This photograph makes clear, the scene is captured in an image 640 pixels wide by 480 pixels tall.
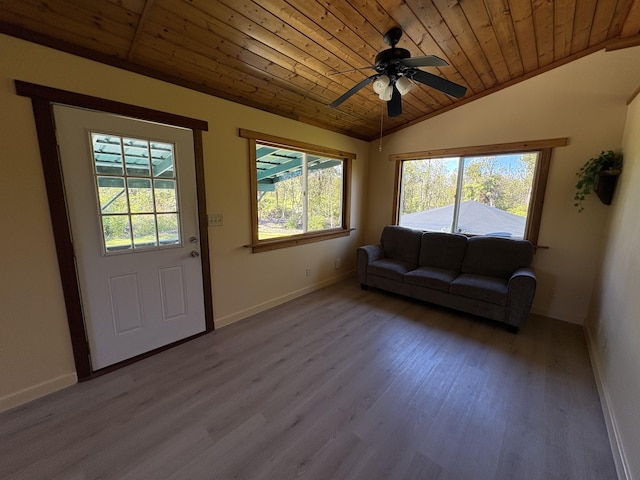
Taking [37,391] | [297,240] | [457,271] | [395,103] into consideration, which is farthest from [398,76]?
[37,391]

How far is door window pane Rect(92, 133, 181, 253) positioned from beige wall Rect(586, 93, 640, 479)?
3.23m

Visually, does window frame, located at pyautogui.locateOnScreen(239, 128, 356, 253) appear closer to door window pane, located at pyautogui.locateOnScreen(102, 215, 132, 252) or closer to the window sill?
the window sill

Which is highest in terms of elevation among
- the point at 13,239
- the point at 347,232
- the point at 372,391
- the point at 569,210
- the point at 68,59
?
the point at 68,59

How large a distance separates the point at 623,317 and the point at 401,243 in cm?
234

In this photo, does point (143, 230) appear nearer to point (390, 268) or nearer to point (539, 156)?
point (390, 268)

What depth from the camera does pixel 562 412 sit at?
5.59ft

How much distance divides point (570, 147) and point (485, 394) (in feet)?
9.15

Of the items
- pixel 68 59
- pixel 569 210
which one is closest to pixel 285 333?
pixel 68 59

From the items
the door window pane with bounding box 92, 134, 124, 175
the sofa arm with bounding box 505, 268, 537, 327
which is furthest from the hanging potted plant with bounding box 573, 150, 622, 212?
the door window pane with bounding box 92, 134, 124, 175

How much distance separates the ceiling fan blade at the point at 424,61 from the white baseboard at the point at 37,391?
10.7ft

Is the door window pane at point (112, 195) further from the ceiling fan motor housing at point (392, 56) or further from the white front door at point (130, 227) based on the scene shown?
the ceiling fan motor housing at point (392, 56)

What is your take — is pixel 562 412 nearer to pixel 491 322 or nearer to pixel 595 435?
pixel 595 435

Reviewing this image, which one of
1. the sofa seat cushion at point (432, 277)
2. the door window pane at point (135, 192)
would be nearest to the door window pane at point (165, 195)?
the door window pane at point (135, 192)

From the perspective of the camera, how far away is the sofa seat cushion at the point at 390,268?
3.42 m
